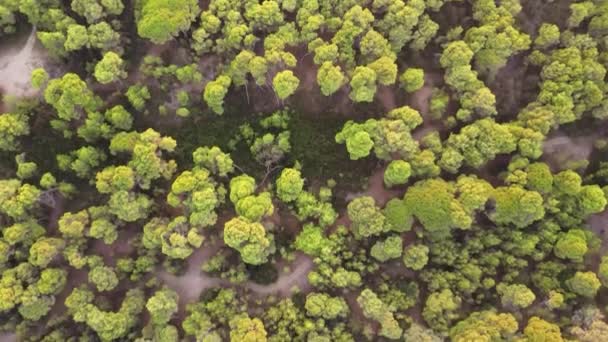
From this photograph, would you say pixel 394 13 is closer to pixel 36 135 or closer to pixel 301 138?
pixel 301 138

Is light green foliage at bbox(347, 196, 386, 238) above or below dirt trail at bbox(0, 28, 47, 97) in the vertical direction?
below

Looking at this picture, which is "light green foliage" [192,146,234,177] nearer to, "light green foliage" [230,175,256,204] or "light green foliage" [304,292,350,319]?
"light green foliage" [230,175,256,204]

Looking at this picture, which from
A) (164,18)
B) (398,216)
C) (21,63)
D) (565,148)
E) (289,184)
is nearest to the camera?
(398,216)

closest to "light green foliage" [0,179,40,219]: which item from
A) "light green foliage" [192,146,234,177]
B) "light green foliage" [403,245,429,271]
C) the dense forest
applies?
the dense forest

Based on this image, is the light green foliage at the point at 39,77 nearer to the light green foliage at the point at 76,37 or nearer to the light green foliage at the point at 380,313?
the light green foliage at the point at 76,37

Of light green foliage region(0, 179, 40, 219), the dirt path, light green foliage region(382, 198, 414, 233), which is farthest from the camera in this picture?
the dirt path

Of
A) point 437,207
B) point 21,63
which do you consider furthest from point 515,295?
point 21,63

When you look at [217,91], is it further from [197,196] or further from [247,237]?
[247,237]
